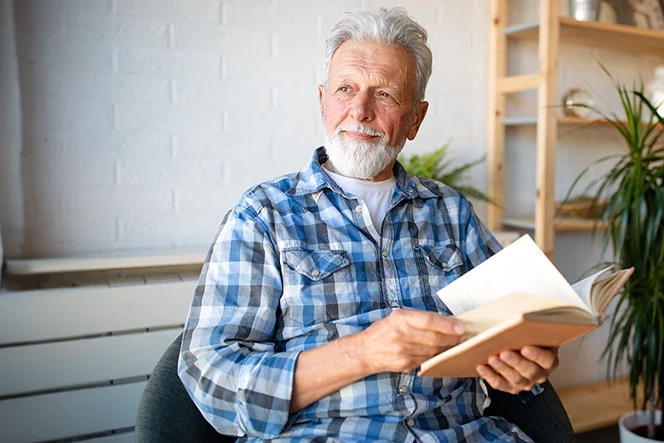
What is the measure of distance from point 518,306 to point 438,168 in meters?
1.49

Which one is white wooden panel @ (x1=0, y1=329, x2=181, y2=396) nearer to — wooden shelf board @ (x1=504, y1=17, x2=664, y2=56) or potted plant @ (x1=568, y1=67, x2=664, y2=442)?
potted plant @ (x1=568, y1=67, x2=664, y2=442)

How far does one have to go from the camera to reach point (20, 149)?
1684 mm

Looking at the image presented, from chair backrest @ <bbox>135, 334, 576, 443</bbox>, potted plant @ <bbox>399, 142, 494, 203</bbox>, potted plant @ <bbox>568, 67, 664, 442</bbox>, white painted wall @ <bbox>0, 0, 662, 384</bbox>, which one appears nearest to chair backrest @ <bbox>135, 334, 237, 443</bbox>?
chair backrest @ <bbox>135, 334, 576, 443</bbox>

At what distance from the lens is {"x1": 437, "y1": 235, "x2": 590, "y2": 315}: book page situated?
855 mm

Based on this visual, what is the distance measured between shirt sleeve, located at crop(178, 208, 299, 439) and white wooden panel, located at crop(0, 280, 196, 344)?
0.60 meters

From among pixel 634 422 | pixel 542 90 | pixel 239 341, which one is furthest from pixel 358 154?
pixel 634 422

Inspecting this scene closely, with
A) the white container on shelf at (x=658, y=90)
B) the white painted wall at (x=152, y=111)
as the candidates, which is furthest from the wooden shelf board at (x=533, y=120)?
the white container on shelf at (x=658, y=90)

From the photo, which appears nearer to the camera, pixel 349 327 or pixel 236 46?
pixel 349 327

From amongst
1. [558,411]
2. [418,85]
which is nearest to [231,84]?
[418,85]

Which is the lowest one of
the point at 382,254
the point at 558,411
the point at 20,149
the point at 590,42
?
the point at 558,411

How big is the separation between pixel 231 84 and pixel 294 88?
0.76ft

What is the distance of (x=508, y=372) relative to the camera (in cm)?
93

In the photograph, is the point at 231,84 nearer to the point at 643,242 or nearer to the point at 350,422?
the point at 350,422

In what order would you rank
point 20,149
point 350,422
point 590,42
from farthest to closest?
point 590,42 → point 20,149 → point 350,422
